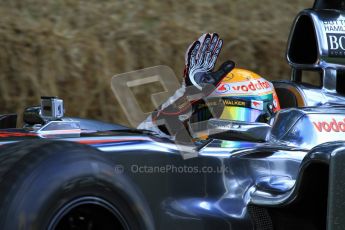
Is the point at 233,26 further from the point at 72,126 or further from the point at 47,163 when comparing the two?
the point at 47,163

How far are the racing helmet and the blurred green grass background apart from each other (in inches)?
108

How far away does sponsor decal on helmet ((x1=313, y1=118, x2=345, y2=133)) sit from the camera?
4.03 m

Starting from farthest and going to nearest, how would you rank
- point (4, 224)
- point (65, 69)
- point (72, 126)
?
point (65, 69)
point (72, 126)
point (4, 224)

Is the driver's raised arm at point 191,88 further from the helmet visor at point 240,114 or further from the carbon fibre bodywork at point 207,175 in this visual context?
the carbon fibre bodywork at point 207,175

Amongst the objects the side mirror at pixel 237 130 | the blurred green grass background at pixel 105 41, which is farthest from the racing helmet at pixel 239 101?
the blurred green grass background at pixel 105 41

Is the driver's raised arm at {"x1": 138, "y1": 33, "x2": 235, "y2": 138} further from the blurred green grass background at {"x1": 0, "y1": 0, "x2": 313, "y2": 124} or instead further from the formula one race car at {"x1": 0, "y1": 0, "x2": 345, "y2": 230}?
the blurred green grass background at {"x1": 0, "y1": 0, "x2": 313, "y2": 124}

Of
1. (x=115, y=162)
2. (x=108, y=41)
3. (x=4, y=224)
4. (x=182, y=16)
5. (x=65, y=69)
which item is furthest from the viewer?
(x=182, y=16)

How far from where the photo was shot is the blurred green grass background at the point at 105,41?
6879mm

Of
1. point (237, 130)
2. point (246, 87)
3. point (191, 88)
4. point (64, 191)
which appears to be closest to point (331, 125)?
point (237, 130)

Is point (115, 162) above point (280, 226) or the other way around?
above

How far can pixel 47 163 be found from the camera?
3.00 metres

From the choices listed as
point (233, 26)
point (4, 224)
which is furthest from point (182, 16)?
point (4, 224)

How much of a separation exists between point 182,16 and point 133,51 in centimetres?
101

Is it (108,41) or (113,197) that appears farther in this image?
(108,41)
